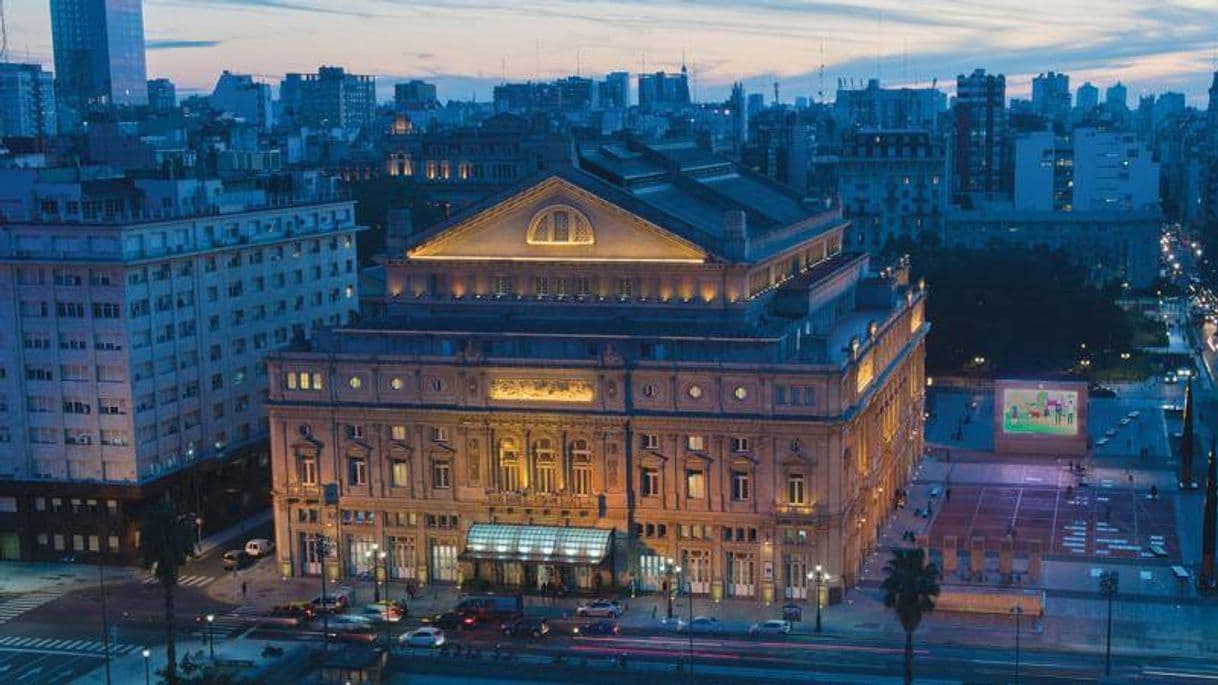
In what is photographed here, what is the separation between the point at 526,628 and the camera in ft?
312

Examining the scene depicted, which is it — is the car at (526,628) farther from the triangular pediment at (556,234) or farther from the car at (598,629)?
the triangular pediment at (556,234)

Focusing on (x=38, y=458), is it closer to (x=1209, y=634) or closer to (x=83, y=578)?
(x=83, y=578)

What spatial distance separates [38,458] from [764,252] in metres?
55.8

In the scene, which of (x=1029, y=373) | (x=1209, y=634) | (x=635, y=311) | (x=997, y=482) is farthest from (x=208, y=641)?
(x=1029, y=373)

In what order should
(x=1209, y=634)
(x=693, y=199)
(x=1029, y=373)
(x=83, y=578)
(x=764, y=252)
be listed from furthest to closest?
(x=1029, y=373) < (x=693, y=199) < (x=764, y=252) < (x=83, y=578) < (x=1209, y=634)

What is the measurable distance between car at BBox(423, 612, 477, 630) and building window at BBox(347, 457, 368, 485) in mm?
13988

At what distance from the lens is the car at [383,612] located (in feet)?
323

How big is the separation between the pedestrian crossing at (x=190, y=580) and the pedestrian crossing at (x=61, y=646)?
1231cm

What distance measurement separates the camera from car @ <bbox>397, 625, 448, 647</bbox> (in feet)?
304

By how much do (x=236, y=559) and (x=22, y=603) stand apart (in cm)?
1438

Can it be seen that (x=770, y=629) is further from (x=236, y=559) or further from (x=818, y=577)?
(x=236, y=559)

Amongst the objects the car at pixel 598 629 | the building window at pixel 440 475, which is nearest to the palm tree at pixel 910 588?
the car at pixel 598 629

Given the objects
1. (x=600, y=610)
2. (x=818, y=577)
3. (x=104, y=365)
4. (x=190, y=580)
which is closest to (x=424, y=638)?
(x=600, y=610)

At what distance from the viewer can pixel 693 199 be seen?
130000 millimetres
